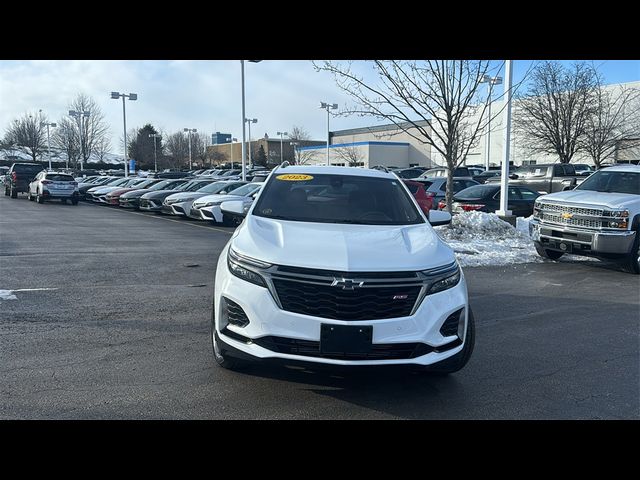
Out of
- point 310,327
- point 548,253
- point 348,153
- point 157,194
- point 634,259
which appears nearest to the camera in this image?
point 310,327

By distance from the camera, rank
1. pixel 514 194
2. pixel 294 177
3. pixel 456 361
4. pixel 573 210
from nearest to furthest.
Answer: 1. pixel 456 361
2. pixel 294 177
3. pixel 573 210
4. pixel 514 194

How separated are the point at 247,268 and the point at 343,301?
79 cm

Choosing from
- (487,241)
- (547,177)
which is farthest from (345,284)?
(547,177)

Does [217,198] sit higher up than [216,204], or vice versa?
[217,198]

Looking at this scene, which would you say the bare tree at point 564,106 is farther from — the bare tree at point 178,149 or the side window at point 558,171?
the bare tree at point 178,149

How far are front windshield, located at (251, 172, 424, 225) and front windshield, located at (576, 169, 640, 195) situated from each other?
23.7ft

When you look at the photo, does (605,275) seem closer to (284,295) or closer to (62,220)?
(284,295)

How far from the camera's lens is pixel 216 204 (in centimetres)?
1820

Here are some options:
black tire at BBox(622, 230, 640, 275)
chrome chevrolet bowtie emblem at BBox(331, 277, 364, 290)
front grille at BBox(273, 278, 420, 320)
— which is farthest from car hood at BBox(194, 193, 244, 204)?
chrome chevrolet bowtie emblem at BBox(331, 277, 364, 290)

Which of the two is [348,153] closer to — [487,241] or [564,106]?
[564,106]

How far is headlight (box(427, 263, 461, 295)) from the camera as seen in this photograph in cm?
419

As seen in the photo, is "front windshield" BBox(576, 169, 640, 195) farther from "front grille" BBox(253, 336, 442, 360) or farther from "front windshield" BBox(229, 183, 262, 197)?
"front windshield" BBox(229, 183, 262, 197)

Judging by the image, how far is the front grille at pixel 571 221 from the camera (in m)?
10.2

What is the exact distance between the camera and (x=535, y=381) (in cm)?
482
